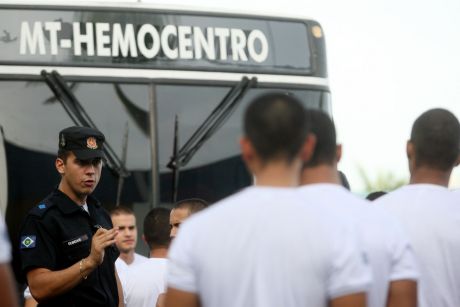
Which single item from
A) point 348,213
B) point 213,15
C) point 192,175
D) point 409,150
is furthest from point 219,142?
point 348,213

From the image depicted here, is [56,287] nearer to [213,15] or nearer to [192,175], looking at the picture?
[192,175]

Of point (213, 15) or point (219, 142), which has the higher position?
point (213, 15)

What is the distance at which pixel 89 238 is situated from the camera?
6.89 meters

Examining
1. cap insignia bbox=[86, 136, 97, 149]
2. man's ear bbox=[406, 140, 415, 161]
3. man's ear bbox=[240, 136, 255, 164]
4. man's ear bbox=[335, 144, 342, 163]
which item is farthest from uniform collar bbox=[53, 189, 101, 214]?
man's ear bbox=[240, 136, 255, 164]

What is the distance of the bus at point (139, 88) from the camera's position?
8.63 m

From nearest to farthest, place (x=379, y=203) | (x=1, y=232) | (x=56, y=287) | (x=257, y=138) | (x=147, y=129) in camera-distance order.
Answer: (x=1, y=232) → (x=257, y=138) → (x=379, y=203) → (x=56, y=287) → (x=147, y=129)

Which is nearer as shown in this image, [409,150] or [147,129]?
[409,150]

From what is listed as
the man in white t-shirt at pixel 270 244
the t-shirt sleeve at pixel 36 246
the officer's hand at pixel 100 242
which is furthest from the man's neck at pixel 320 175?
the t-shirt sleeve at pixel 36 246

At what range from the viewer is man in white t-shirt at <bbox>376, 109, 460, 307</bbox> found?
17.2 ft

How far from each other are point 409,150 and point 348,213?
1.15 metres

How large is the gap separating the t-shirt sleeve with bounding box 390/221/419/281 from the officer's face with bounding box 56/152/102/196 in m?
2.57

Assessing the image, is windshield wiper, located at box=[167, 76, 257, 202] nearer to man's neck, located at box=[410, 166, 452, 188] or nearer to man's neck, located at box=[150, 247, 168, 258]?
man's neck, located at box=[150, 247, 168, 258]

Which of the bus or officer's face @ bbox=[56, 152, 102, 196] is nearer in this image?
officer's face @ bbox=[56, 152, 102, 196]

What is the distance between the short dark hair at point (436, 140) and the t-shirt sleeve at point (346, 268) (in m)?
1.26
